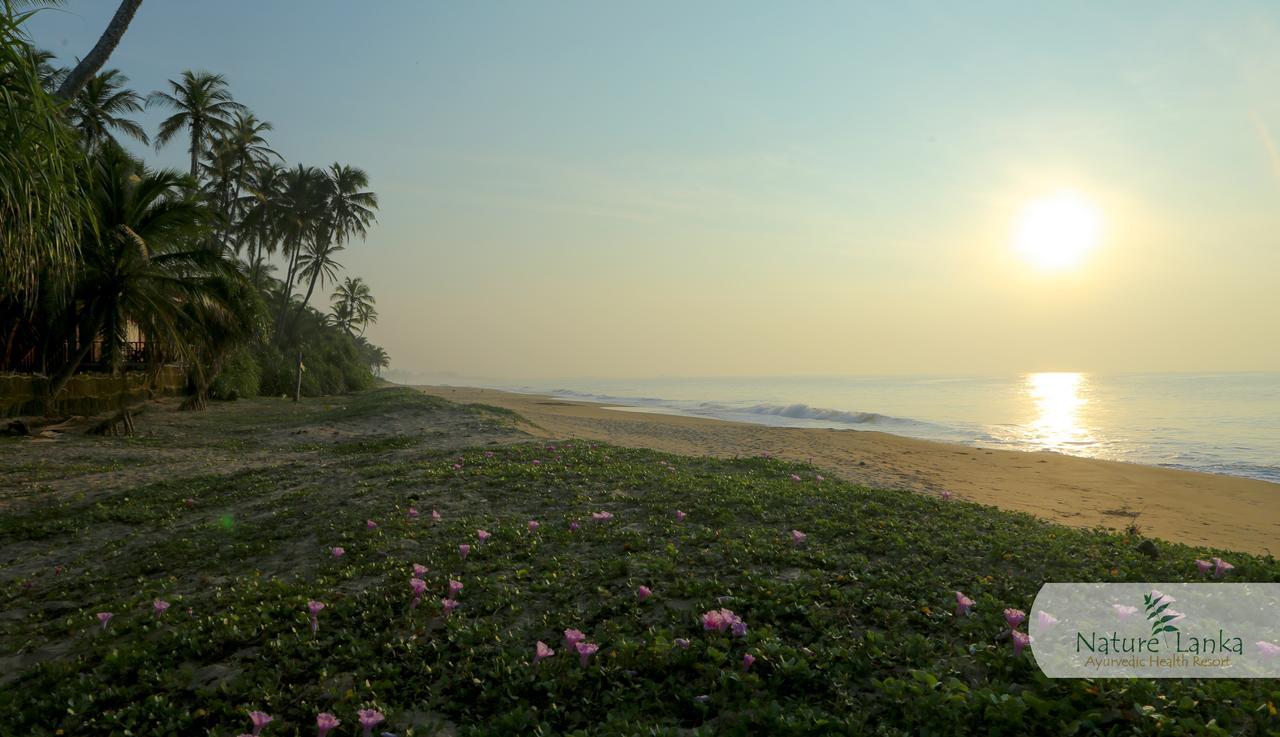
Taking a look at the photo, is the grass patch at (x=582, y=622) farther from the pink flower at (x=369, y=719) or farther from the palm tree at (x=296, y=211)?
the palm tree at (x=296, y=211)

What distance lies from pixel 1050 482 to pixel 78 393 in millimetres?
26682

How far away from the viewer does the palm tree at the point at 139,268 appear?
669 inches

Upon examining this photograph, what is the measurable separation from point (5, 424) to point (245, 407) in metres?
12.5

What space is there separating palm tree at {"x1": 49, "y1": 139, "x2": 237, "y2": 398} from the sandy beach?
12.1 m

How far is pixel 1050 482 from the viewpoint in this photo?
1530 centimetres

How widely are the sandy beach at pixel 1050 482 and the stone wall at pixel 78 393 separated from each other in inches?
529

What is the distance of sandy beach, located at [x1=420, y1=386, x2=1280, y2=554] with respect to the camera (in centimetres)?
1079

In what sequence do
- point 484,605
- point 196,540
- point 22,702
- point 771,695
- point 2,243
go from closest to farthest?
point 771,695 < point 22,702 < point 484,605 < point 196,540 < point 2,243

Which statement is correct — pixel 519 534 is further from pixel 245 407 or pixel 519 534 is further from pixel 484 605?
pixel 245 407

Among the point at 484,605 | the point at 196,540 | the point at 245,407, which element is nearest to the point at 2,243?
the point at 196,540

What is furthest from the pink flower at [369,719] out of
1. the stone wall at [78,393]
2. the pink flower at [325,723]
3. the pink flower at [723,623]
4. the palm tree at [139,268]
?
the stone wall at [78,393]

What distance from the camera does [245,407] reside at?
27234 millimetres

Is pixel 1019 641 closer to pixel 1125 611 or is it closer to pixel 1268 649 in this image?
pixel 1125 611

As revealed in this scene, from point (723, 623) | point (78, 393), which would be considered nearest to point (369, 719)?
point (723, 623)
